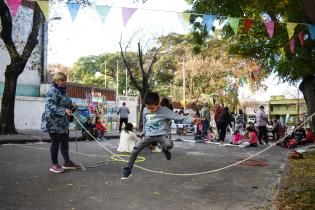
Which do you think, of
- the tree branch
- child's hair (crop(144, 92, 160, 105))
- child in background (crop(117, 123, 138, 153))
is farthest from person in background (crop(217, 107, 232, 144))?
child's hair (crop(144, 92, 160, 105))

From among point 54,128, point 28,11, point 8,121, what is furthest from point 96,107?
point 54,128

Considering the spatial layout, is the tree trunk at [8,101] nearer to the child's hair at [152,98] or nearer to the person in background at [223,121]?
the person in background at [223,121]

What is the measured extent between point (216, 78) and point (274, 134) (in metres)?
22.9

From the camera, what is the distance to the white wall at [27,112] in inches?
898

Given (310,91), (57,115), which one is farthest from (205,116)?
(57,115)

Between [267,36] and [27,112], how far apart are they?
1624 centimetres

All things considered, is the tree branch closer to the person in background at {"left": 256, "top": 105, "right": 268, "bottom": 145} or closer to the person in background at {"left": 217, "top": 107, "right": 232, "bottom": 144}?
the person in background at {"left": 217, "top": 107, "right": 232, "bottom": 144}

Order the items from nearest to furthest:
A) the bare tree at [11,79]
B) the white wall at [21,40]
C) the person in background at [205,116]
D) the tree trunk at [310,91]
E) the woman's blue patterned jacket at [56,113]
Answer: the woman's blue patterned jacket at [56,113]
the tree trunk at [310,91]
the bare tree at [11,79]
the person in background at [205,116]
the white wall at [21,40]

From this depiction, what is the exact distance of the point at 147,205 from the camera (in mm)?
5117

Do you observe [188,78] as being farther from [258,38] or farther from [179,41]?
[258,38]

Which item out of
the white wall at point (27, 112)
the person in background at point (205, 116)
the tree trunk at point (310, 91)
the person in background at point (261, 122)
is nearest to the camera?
the tree trunk at point (310, 91)

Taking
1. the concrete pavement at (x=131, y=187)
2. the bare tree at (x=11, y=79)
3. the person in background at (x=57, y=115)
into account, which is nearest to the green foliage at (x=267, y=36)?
the concrete pavement at (x=131, y=187)

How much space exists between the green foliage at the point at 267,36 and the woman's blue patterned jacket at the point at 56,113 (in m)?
5.10

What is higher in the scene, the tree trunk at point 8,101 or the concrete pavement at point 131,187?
the tree trunk at point 8,101
